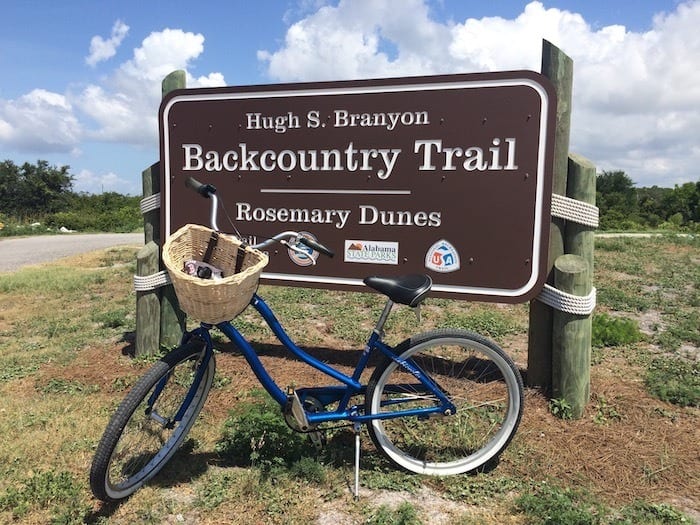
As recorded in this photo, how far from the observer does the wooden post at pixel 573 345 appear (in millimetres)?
3635

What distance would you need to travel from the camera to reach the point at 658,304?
22.0 ft

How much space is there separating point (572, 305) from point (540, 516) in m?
1.51

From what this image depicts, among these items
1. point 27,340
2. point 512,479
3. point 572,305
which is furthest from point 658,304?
point 27,340

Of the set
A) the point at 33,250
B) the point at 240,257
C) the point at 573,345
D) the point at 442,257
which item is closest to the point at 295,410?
the point at 240,257

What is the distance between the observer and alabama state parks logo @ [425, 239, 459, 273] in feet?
12.8

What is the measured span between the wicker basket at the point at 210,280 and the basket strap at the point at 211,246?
0.04 ft

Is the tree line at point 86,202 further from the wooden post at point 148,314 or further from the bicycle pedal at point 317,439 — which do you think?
the bicycle pedal at point 317,439

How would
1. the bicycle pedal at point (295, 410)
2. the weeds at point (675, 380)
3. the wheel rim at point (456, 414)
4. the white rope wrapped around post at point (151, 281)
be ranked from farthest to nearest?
the white rope wrapped around post at point (151, 281)
the weeds at point (675, 380)
the wheel rim at point (456, 414)
the bicycle pedal at point (295, 410)

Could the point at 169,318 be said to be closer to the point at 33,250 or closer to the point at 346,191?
the point at 346,191

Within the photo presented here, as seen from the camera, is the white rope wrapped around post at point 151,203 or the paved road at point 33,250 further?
the paved road at point 33,250

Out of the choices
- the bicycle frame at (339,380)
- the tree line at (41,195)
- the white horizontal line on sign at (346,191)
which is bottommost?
the bicycle frame at (339,380)

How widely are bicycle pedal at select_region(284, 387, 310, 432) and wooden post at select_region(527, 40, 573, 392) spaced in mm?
1891

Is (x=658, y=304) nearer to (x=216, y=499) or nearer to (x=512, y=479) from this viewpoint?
(x=512, y=479)

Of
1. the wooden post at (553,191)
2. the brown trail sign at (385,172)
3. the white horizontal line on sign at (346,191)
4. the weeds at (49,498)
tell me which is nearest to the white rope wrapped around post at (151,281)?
the brown trail sign at (385,172)
